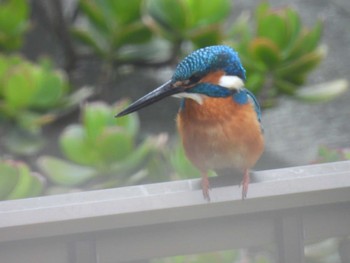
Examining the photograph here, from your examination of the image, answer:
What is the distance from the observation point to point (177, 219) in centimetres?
116

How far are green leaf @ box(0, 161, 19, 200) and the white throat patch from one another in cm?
71

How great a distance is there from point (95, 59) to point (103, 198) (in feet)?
5.29

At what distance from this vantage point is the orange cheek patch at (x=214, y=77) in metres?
1.20

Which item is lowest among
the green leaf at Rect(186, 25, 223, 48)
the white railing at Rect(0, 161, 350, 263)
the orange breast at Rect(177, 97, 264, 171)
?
the white railing at Rect(0, 161, 350, 263)

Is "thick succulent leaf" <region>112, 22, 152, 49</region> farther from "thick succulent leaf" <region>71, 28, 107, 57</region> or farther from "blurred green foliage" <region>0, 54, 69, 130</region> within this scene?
"blurred green foliage" <region>0, 54, 69, 130</region>

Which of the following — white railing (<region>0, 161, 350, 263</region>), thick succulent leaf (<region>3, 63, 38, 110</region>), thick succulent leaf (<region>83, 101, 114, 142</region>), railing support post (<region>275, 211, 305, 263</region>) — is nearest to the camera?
white railing (<region>0, 161, 350, 263</region>)

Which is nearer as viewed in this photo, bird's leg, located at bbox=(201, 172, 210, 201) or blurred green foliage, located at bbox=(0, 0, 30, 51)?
bird's leg, located at bbox=(201, 172, 210, 201)

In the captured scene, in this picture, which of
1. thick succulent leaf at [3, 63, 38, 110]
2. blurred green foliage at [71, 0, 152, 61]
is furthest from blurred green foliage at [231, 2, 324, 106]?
thick succulent leaf at [3, 63, 38, 110]

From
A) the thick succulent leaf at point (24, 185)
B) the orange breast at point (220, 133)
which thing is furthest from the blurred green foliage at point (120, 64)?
the orange breast at point (220, 133)

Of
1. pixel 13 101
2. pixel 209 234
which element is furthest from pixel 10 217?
pixel 13 101

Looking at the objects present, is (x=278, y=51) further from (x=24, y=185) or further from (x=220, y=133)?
(x=220, y=133)

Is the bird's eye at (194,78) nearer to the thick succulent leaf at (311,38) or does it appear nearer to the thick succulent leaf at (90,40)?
the thick succulent leaf at (311,38)

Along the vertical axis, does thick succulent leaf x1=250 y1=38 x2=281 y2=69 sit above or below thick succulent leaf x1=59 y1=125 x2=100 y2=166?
above

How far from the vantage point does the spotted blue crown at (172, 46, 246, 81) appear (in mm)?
1162
